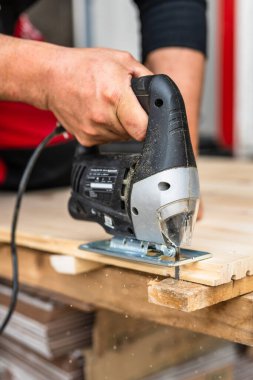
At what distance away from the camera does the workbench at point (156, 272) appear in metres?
0.81

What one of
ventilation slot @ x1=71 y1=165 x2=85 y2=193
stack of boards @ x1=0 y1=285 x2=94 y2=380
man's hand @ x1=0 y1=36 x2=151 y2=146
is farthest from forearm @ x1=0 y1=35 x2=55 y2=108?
stack of boards @ x1=0 y1=285 x2=94 y2=380

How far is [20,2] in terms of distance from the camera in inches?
56.5

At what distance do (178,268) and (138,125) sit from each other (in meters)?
0.21

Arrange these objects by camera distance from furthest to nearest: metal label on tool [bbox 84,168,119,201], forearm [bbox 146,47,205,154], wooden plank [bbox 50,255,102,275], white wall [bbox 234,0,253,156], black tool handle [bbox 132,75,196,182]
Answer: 1. white wall [bbox 234,0,253,156]
2. forearm [bbox 146,47,205,154]
3. wooden plank [bbox 50,255,102,275]
4. metal label on tool [bbox 84,168,119,201]
5. black tool handle [bbox 132,75,196,182]

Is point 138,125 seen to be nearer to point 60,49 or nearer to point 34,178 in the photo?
point 60,49

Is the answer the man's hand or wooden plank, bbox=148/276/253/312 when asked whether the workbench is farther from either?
the man's hand

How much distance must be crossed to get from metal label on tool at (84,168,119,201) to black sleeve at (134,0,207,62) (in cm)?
44

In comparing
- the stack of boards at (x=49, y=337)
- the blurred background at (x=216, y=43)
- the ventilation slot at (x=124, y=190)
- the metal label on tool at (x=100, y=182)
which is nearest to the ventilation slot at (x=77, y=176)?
the metal label on tool at (x=100, y=182)

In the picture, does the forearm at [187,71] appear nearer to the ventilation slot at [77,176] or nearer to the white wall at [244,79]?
the ventilation slot at [77,176]

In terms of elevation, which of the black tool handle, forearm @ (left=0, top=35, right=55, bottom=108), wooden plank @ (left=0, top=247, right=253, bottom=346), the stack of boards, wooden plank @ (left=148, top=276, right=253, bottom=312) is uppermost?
forearm @ (left=0, top=35, right=55, bottom=108)

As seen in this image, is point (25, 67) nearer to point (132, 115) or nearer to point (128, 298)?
point (132, 115)

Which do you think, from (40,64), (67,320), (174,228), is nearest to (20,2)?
(40,64)

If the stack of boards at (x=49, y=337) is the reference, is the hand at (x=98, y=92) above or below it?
above

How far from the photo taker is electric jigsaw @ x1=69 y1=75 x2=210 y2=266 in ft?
2.54
